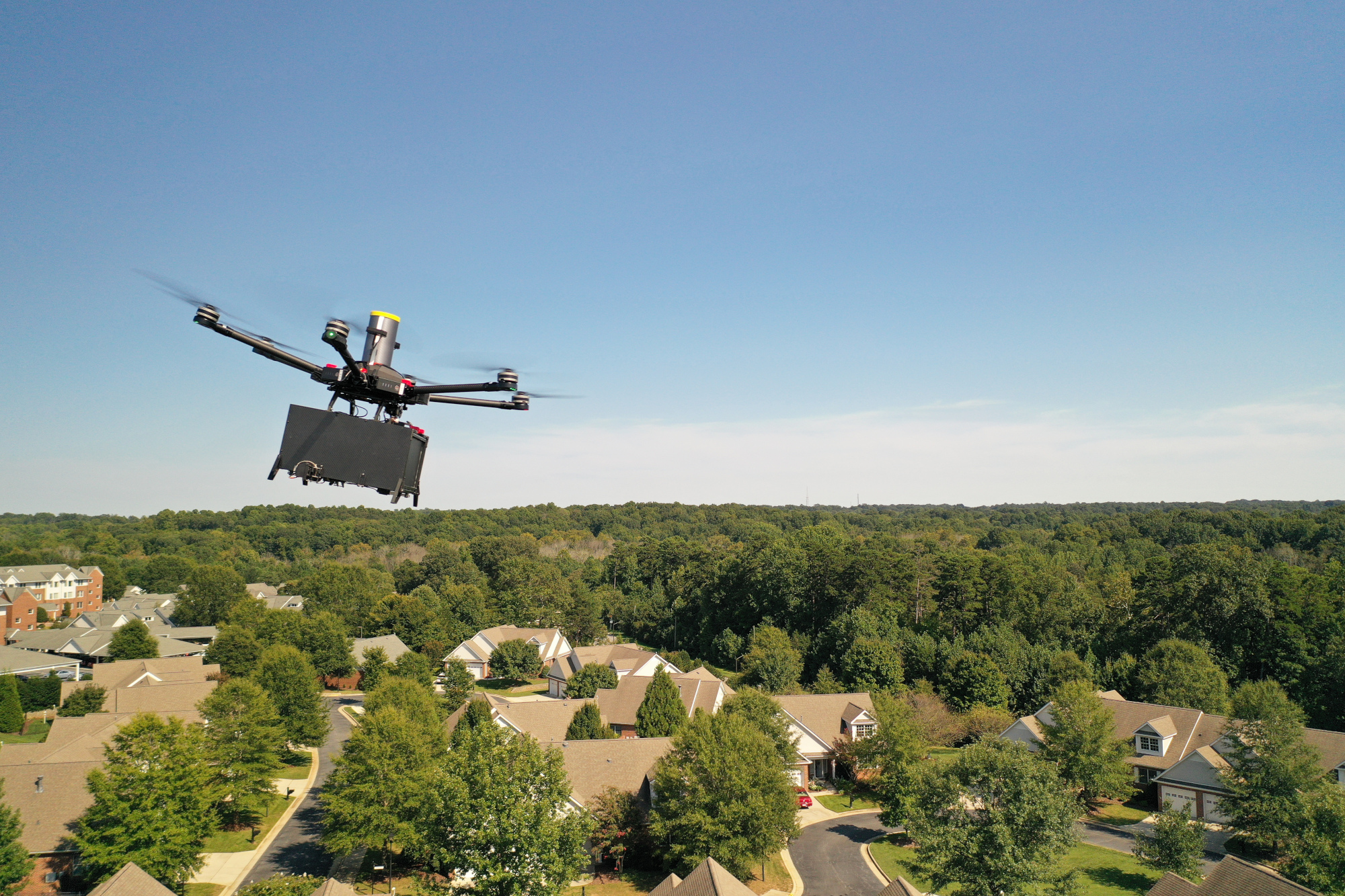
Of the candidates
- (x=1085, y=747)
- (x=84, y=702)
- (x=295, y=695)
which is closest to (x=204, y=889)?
(x=295, y=695)

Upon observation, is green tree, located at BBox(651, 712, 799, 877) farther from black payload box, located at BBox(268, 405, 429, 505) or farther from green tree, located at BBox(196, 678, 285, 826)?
black payload box, located at BBox(268, 405, 429, 505)

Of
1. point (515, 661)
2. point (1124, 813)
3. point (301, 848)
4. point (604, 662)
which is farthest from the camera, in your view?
point (515, 661)

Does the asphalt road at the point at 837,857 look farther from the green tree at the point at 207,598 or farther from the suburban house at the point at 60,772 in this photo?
the green tree at the point at 207,598

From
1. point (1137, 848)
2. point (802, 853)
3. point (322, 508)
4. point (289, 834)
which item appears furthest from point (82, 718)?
point (322, 508)

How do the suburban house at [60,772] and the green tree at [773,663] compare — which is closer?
the suburban house at [60,772]

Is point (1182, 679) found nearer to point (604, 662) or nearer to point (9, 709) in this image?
point (604, 662)

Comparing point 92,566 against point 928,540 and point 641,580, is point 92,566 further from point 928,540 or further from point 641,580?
point 928,540

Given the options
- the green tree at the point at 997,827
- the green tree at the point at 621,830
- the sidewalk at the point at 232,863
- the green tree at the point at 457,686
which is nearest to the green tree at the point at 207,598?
the green tree at the point at 457,686
